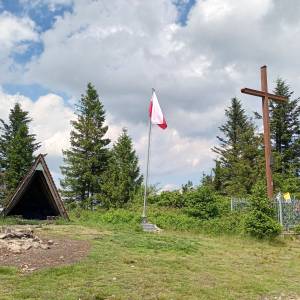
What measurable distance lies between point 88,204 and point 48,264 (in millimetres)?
32236

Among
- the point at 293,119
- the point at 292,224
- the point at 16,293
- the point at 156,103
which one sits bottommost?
the point at 16,293

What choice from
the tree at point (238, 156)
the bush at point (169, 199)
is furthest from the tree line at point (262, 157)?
the bush at point (169, 199)

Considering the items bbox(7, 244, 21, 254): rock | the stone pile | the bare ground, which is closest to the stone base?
the bare ground

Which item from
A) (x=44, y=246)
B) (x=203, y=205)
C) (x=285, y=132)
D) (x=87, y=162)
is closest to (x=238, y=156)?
(x=285, y=132)

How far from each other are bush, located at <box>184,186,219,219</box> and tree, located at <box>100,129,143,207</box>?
605 inches

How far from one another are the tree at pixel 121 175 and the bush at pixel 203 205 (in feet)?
50.4

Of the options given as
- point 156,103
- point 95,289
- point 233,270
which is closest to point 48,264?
point 95,289

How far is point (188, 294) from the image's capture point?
23.2ft

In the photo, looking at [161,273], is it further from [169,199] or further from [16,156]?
[16,156]

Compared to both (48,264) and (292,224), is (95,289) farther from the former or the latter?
(292,224)

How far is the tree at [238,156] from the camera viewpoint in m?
37.3

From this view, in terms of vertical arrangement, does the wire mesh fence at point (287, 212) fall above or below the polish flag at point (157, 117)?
below

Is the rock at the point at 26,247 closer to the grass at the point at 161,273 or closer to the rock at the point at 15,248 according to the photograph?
the rock at the point at 15,248

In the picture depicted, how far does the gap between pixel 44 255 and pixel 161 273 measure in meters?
2.82
